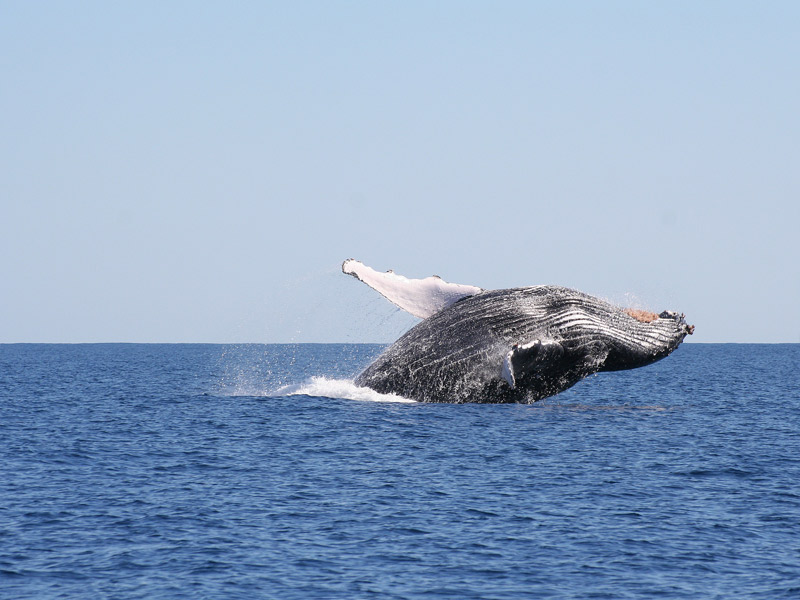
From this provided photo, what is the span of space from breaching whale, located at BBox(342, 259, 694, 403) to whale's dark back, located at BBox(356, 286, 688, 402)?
0.02 m

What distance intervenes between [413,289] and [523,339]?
2.57 meters

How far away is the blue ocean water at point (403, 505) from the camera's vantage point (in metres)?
11.7

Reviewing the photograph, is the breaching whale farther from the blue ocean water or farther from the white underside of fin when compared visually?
the blue ocean water

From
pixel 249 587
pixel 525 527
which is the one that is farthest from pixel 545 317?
pixel 249 587

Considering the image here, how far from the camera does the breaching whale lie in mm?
19828

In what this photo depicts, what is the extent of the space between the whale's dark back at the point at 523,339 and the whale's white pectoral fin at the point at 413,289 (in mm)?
204

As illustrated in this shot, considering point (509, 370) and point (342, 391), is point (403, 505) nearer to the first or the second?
point (509, 370)

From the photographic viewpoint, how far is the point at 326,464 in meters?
18.5

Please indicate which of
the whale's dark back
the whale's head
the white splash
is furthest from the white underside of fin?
the white splash

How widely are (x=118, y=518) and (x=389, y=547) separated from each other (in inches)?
168

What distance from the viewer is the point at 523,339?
65.5 feet

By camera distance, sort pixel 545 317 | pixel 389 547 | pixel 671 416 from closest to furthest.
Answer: pixel 389 547, pixel 545 317, pixel 671 416

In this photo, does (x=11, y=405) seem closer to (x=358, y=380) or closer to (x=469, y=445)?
(x=358, y=380)

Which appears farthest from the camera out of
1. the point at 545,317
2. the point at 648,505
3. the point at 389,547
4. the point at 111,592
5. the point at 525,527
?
the point at 545,317
